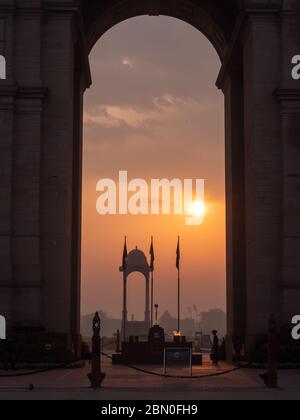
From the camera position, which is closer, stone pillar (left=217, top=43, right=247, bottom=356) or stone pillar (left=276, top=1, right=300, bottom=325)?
stone pillar (left=276, top=1, right=300, bottom=325)

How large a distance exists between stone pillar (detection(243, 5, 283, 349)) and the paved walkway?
20.9 ft

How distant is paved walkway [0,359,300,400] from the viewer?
21.9 m

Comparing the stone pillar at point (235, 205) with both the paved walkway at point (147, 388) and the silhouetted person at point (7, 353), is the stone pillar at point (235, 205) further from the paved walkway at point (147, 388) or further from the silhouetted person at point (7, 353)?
the silhouetted person at point (7, 353)

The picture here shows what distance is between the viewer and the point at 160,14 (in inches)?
1978

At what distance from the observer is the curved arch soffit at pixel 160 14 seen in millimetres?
47344

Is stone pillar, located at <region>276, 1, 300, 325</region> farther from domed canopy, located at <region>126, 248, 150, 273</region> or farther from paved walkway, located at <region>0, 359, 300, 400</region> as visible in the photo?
domed canopy, located at <region>126, 248, 150, 273</region>

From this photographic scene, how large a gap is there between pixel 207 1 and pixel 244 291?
1593cm

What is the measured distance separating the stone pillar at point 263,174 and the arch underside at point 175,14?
19.8 ft

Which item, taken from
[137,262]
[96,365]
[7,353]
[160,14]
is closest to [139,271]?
[137,262]

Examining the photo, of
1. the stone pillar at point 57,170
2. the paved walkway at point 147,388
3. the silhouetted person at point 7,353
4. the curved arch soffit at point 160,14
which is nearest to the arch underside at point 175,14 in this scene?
the curved arch soffit at point 160,14

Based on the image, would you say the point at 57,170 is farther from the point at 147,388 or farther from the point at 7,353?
the point at 147,388

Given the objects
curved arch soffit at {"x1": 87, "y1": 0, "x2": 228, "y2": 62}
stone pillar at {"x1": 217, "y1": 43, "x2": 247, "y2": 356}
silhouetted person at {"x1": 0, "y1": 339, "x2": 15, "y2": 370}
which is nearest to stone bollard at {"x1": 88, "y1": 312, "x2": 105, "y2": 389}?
silhouetted person at {"x1": 0, "y1": 339, "x2": 15, "y2": 370}

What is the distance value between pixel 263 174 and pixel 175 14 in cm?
1525
